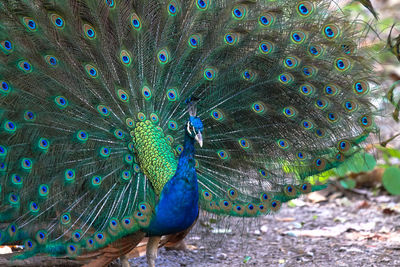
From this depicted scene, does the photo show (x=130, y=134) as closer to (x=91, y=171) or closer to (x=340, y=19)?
(x=91, y=171)

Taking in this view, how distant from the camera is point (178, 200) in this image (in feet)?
12.2

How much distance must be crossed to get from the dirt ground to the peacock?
2.14ft

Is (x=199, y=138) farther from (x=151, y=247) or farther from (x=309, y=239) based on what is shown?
(x=309, y=239)

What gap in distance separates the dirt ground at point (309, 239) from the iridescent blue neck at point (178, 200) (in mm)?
594

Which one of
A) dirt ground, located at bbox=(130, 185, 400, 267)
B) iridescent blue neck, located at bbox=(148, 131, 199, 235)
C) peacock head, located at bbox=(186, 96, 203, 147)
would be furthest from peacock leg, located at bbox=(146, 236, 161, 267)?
peacock head, located at bbox=(186, 96, 203, 147)

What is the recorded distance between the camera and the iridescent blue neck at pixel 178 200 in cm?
370

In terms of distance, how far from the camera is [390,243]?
481cm

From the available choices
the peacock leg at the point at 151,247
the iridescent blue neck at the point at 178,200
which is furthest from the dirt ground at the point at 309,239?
the iridescent blue neck at the point at 178,200

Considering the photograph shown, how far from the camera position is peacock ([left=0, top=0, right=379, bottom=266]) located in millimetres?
3766

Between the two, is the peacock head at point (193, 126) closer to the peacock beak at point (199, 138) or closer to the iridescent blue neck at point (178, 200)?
the peacock beak at point (199, 138)

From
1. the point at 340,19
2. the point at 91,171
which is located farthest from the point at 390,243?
the point at 91,171

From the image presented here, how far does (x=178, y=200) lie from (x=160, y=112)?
0.71 meters

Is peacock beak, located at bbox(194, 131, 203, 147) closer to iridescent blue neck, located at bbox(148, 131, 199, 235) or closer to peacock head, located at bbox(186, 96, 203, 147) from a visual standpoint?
peacock head, located at bbox(186, 96, 203, 147)

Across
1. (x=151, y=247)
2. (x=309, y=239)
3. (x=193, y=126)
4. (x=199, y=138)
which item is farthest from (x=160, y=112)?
(x=309, y=239)
